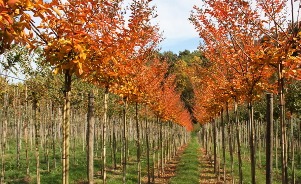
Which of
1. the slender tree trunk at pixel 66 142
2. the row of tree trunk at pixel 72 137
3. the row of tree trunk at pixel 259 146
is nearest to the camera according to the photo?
the slender tree trunk at pixel 66 142

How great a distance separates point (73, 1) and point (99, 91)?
11.5m

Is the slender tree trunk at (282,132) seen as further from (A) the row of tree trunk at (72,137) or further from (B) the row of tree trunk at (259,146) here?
(A) the row of tree trunk at (72,137)

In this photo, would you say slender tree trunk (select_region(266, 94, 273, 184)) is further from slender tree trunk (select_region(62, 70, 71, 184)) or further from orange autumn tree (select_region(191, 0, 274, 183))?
slender tree trunk (select_region(62, 70, 71, 184))

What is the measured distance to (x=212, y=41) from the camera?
Result: 6465 millimetres

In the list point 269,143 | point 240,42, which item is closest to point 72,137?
point 240,42

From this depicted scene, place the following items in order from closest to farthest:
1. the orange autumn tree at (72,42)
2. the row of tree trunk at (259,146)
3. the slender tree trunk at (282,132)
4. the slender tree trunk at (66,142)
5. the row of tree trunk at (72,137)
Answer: the orange autumn tree at (72,42)
the slender tree trunk at (66,142)
the row of tree trunk at (259,146)
the slender tree trunk at (282,132)
the row of tree trunk at (72,137)

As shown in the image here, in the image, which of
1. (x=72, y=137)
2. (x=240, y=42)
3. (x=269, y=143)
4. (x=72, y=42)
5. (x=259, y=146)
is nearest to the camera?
(x=72, y=42)

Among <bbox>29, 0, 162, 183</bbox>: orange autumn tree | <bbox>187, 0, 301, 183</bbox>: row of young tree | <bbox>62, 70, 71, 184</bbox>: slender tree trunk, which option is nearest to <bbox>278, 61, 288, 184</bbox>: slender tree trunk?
<bbox>187, 0, 301, 183</bbox>: row of young tree

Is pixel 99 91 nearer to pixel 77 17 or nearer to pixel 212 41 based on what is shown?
pixel 212 41

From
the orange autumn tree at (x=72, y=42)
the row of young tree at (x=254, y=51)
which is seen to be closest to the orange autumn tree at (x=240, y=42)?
the row of young tree at (x=254, y=51)

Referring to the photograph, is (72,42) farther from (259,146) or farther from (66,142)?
(259,146)

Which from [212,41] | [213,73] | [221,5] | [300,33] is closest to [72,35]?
[300,33]

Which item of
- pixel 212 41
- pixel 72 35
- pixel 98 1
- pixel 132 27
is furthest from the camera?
pixel 212 41

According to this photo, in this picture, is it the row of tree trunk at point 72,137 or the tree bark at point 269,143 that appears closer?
the tree bark at point 269,143
